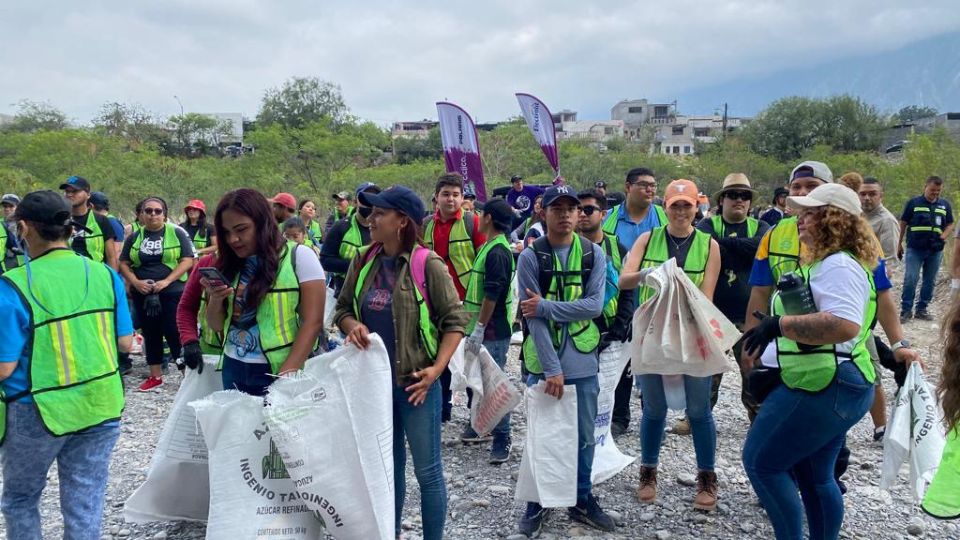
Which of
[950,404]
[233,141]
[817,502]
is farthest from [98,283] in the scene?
[233,141]

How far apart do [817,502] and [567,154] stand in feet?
126

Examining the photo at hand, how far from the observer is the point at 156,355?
6551 millimetres

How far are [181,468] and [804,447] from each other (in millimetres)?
3013

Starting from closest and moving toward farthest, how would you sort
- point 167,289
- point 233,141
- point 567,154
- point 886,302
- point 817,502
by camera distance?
1. point 817,502
2. point 886,302
3. point 167,289
4. point 567,154
5. point 233,141

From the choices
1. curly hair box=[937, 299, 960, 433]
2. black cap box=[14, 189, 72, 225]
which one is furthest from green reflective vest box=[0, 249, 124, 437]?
curly hair box=[937, 299, 960, 433]

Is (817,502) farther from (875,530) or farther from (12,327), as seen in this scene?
(12,327)

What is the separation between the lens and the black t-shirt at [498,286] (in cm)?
458

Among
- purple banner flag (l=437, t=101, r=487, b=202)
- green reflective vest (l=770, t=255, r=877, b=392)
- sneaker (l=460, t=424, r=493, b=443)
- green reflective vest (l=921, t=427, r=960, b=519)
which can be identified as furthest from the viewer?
purple banner flag (l=437, t=101, r=487, b=202)

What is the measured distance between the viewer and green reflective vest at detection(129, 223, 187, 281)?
249 inches

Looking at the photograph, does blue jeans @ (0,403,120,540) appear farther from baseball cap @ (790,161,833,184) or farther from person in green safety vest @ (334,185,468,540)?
baseball cap @ (790,161,833,184)

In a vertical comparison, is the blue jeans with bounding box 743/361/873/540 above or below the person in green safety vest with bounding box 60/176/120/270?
below

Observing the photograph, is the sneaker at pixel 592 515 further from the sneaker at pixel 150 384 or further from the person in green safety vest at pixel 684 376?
the sneaker at pixel 150 384

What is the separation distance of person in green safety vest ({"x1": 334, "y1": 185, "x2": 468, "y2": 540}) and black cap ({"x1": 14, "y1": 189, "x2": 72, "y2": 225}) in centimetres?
125

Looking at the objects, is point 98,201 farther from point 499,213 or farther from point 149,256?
point 499,213
